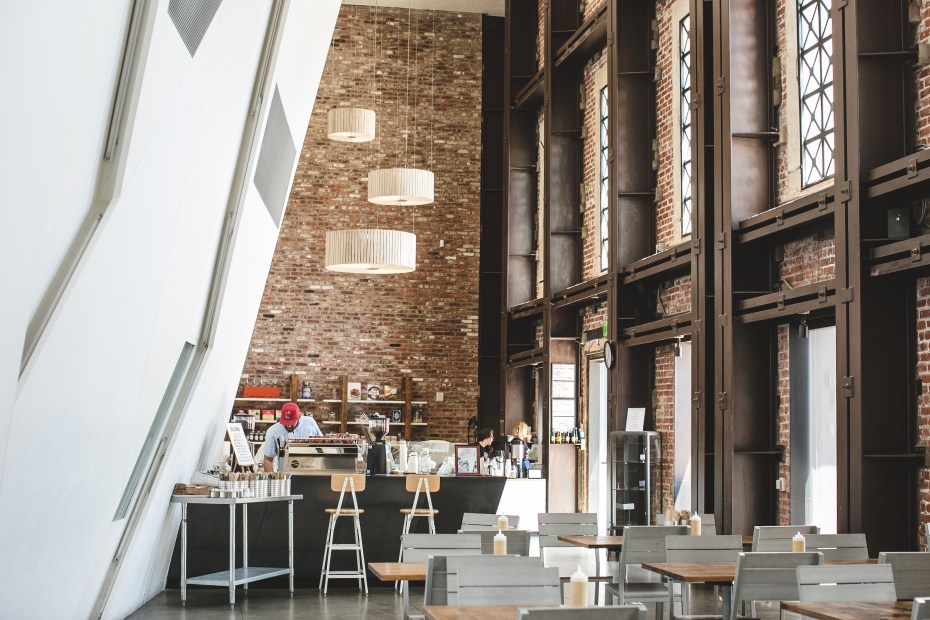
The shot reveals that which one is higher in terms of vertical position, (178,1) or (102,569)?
(178,1)

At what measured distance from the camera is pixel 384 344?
703 inches

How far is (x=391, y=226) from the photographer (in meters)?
17.9

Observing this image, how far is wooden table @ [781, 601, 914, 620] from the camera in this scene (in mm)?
4133

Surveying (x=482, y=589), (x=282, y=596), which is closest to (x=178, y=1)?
(x=482, y=589)

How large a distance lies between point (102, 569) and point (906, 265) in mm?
5492

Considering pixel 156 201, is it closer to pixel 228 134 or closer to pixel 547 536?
pixel 228 134

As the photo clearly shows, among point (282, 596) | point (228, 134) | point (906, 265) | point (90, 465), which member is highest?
point (228, 134)

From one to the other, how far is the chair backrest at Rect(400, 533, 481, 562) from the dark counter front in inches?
153

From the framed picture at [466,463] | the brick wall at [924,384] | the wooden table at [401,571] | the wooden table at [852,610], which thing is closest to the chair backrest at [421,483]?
the framed picture at [466,463]

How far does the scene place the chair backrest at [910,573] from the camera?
16.0 feet

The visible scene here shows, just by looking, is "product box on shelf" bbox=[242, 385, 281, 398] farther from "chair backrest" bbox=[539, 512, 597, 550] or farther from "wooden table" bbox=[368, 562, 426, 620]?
"wooden table" bbox=[368, 562, 426, 620]

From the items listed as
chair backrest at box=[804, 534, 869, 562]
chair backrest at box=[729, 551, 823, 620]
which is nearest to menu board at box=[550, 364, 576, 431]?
chair backrest at box=[804, 534, 869, 562]

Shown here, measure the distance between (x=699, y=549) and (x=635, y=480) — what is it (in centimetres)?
539

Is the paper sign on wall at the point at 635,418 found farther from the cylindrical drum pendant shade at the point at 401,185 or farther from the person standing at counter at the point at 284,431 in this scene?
the cylindrical drum pendant shade at the point at 401,185
